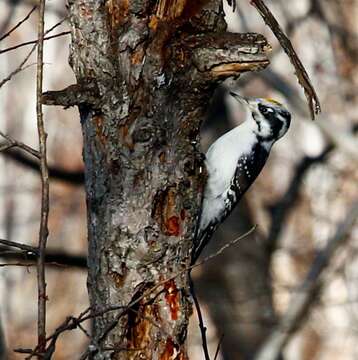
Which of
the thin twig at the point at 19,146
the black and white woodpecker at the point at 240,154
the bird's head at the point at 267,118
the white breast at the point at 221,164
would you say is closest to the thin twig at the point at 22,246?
the thin twig at the point at 19,146

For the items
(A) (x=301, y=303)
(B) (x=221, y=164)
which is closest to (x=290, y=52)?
(B) (x=221, y=164)

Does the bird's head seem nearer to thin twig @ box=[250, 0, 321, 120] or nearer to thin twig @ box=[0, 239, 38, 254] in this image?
thin twig @ box=[250, 0, 321, 120]

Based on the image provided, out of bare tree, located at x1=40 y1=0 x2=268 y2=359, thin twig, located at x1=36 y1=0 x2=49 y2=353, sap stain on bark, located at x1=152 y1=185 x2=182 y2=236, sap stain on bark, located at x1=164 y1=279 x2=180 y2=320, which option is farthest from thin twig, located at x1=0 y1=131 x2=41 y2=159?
sap stain on bark, located at x1=164 y1=279 x2=180 y2=320

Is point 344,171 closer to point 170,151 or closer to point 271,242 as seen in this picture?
point 271,242

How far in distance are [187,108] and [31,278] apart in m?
18.2

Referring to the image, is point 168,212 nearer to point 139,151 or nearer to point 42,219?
point 139,151

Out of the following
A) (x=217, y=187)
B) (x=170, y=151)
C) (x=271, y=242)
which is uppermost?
(x=271, y=242)

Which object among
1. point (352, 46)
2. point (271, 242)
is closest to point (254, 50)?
point (271, 242)

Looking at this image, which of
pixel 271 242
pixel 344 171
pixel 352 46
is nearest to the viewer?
pixel 271 242

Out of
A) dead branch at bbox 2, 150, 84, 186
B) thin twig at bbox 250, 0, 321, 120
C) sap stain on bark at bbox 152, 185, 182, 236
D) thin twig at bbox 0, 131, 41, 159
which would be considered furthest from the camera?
dead branch at bbox 2, 150, 84, 186

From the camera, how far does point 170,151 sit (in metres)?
3.72

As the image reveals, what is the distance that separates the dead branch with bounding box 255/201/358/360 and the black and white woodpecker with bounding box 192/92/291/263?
3.51 m

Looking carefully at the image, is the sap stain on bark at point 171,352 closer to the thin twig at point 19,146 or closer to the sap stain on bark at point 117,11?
the thin twig at point 19,146

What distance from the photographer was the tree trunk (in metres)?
3.65
